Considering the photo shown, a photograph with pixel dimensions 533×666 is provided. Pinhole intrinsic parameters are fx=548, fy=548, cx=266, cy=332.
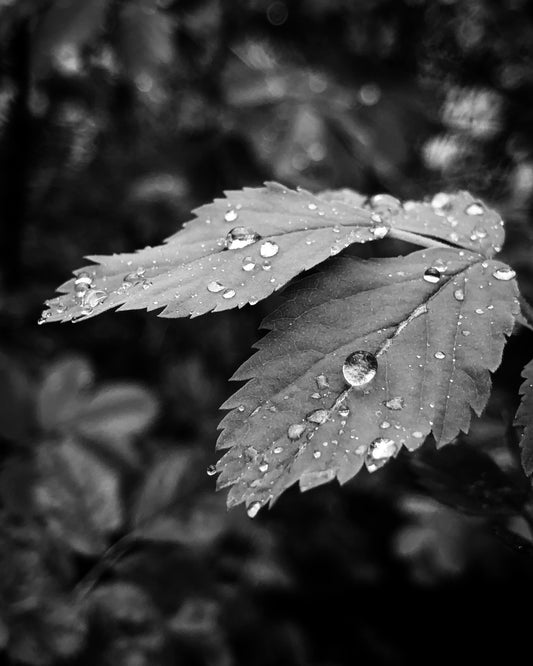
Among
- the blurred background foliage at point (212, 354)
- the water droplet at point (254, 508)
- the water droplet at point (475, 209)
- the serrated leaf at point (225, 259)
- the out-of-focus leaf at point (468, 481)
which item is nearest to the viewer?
the water droplet at point (254, 508)

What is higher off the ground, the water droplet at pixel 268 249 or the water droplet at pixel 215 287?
the water droplet at pixel 268 249

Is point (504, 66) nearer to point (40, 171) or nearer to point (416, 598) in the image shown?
point (40, 171)

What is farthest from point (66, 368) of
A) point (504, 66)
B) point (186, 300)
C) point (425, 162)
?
point (504, 66)

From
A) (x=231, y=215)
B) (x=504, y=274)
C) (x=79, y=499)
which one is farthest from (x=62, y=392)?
(x=504, y=274)

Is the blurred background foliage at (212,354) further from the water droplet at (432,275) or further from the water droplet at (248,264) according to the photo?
the water droplet at (248,264)

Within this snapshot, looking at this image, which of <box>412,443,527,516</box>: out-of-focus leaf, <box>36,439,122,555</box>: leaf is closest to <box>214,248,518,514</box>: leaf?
<box>412,443,527,516</box>: out-of-focus leaf

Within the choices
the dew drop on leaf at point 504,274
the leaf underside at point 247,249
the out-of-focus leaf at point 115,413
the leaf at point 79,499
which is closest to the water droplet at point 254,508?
the leaf underside at point 247,249
